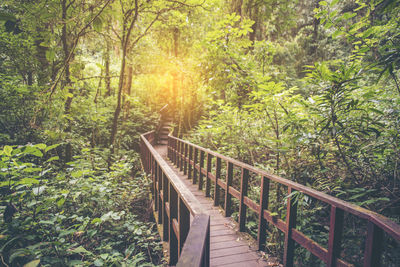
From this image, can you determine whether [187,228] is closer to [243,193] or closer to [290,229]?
[290,229]

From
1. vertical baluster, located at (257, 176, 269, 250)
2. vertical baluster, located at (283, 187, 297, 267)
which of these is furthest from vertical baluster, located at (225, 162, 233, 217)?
vertical baluster, located at (283, 187, 297, 267)

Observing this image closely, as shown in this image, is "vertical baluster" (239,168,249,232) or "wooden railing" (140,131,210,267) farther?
"vertical baluster" (239,168,249,232)

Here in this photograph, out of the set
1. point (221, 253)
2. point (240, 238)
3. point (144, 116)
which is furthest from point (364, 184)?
point (144, 116)

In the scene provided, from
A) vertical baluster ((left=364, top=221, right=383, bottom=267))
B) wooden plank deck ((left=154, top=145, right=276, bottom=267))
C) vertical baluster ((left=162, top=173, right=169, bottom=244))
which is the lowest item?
wooden plank deck ((left=154, top=145, right=276, bottom=267))

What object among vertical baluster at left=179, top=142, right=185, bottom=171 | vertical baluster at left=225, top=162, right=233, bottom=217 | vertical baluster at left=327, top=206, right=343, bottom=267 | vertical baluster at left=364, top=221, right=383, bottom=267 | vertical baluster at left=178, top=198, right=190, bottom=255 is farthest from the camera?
vertical baluster at left=179, top=142, right=185, bottom=171

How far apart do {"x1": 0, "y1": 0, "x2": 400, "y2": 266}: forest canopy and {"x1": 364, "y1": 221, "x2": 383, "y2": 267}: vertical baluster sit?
0.57 m

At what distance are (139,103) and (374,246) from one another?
250 inches

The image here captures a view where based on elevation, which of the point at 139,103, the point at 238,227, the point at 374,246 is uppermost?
the point at 139,103

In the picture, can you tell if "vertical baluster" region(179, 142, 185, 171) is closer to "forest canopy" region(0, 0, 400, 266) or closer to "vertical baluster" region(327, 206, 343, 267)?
"forest canopy" region(0, 0, 400, 266)

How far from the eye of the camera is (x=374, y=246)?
5.03 ft

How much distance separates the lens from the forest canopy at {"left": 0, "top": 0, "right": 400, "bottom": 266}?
2140 millimetres

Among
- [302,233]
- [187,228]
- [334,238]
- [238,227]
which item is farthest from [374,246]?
[238,227]

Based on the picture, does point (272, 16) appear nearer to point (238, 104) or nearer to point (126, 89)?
point (238, 104)

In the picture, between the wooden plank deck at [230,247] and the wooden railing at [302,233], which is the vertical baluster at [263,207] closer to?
the wooden railing at [302,233]
